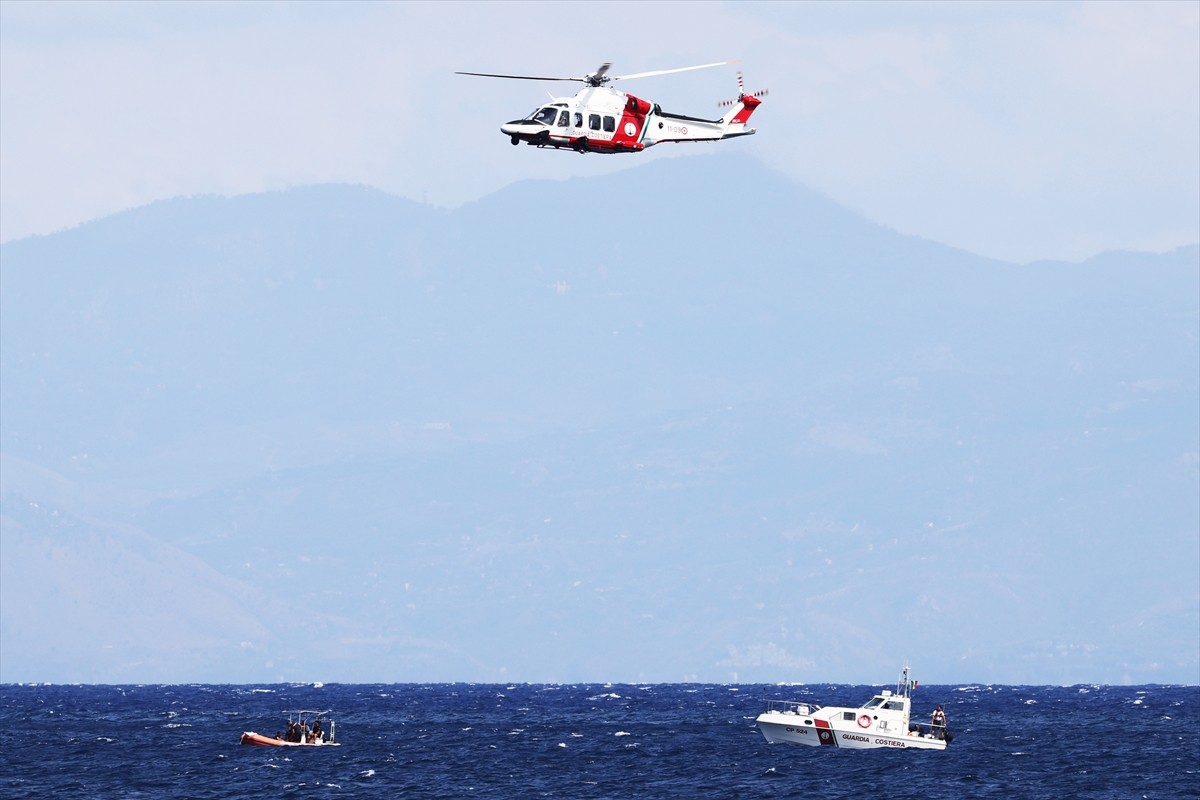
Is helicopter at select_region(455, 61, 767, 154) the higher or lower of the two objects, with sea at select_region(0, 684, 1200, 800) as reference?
higher

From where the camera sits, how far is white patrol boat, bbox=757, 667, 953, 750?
127 m

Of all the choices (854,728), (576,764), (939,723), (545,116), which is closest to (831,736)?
(854,728)

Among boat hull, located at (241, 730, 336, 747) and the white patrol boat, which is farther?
boat hull, located at (241, 730, 336, 747)

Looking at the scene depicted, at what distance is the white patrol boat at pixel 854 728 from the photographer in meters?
127

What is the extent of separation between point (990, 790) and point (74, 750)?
63365 millimetres

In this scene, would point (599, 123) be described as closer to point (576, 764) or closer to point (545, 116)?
point (545, 116)

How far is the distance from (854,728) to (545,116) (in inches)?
2154

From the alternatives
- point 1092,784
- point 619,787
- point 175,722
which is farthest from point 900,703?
point 175,722

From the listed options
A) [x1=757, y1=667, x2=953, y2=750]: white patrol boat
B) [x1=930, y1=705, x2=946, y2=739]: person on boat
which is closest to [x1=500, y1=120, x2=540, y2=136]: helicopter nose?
[x1=757, y1=667, x2=953, y2=750]: white patrol boat

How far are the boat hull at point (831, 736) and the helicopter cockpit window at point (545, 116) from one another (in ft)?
177

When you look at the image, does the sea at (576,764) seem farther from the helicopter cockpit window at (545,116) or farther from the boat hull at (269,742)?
the helicopter cockpit window at (545,116)

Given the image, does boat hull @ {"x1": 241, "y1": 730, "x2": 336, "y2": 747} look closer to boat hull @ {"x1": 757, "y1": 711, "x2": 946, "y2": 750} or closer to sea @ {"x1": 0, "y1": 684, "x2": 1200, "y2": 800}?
sea @ {"x1": 0, "y1": 684, "x2": 1200, "y2": 800}

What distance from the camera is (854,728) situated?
417ft

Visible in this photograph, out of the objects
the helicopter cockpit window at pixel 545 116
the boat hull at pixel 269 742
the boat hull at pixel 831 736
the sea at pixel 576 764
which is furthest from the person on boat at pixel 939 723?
the helicopter cockpit window at pixel 545 116
